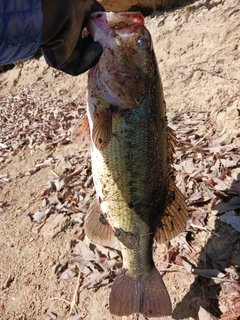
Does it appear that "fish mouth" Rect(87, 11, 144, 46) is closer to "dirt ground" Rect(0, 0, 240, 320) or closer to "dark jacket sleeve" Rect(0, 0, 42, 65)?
"dark jacket sleeve" Rect(0, 0, 42, 65)

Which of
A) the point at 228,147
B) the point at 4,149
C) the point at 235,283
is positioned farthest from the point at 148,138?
the point at 4,149

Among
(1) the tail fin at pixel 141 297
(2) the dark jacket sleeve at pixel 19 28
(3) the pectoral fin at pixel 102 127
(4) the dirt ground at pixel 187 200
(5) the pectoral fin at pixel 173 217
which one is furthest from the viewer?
(4) the dirt ground at pixel 187 200

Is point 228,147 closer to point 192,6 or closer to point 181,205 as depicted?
point 181,205

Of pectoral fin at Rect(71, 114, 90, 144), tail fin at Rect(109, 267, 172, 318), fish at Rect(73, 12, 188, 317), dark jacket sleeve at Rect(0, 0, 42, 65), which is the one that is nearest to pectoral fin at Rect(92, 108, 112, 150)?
fish at Rect(73, 12, 188, 317)

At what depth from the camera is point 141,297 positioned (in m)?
2.67

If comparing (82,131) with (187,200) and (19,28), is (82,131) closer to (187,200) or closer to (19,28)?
(19,28)

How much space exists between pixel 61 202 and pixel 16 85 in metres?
7.42

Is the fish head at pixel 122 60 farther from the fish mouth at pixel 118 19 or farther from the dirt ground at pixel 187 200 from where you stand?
the dirt ground at pixel 187 200

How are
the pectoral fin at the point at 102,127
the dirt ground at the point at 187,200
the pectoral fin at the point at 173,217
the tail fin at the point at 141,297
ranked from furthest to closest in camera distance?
the dirt ground at the point at 187,200 < the pectoral fin at the point at 173,217 < the tail fin at the point at 141,297 < the pectoral fin at the point at 102,127

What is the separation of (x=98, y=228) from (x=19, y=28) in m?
1.48

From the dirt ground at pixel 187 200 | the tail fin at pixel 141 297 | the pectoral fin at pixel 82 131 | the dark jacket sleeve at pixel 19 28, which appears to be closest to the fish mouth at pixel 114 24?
the dark jacket sleeve at pixel 19 28

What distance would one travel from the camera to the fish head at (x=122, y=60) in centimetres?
224

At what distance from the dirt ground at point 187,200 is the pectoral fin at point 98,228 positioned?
22.5 inches

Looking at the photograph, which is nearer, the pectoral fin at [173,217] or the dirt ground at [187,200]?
the pectoral fin at [173,217]
